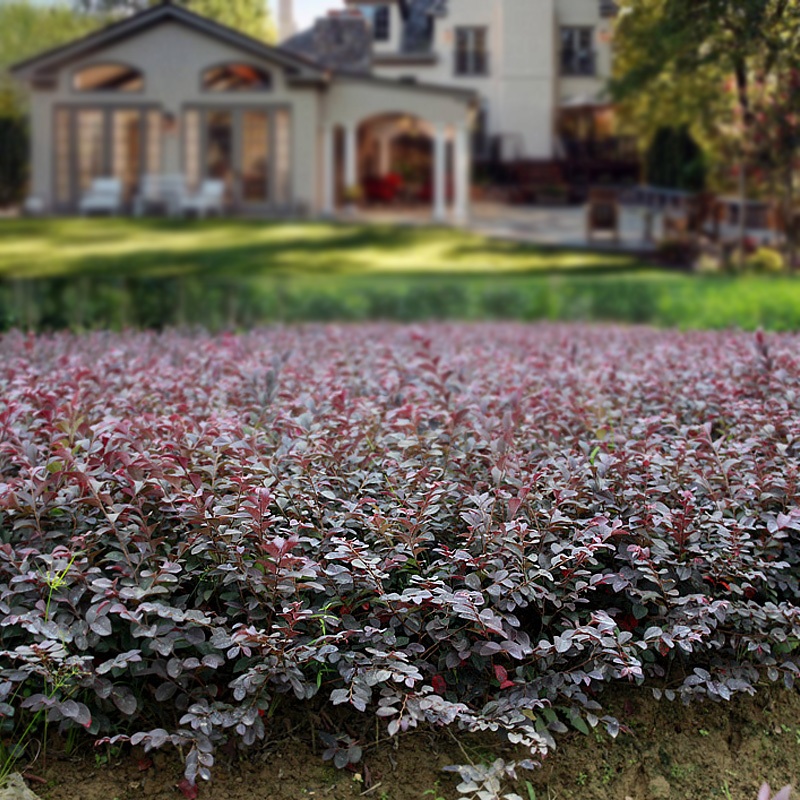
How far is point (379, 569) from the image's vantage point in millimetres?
2945

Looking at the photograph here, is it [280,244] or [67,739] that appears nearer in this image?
[67,739]

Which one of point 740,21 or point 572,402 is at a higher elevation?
point 740,21

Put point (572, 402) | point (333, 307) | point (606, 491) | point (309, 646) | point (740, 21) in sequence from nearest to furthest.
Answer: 1. point (309, 646)
2. point (606, 491)
3. point (572, 402)
4. point (740, 21)
5. point (333, 307)

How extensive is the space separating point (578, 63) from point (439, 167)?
1.43 metres

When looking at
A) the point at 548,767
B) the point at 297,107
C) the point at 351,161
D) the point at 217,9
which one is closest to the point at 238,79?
the point at 297,107

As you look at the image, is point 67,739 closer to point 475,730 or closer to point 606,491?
point 475,730

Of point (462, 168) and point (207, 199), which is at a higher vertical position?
point (462, 168)

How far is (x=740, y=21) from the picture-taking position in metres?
8.31

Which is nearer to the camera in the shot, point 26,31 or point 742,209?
point 26,31

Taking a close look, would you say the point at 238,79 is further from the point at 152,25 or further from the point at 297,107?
the point at 152,25

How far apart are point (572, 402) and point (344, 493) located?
3.67 feet

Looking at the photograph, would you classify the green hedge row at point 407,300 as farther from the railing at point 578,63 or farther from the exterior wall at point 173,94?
the railing at point 578,63

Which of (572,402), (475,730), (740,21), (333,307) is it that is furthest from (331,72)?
(475,730)

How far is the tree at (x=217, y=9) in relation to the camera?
9.66 m
